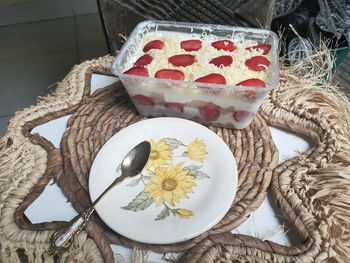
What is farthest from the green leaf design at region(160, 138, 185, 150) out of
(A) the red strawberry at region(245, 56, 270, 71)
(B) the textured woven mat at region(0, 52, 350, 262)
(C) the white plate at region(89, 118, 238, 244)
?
(A) the red strawberry at region(245, 56, 270, 71)

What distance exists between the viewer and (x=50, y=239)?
1.71 feet

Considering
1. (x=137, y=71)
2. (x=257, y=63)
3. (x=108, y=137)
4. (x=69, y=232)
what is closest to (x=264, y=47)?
(x=257, y=63)

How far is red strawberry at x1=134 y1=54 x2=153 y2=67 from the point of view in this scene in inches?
27.4

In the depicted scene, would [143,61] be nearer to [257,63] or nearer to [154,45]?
[154,45]

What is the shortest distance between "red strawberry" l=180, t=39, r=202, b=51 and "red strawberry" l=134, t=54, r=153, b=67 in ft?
0.28

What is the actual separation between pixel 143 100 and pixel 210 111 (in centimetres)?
14

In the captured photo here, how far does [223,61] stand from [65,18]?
5.35ft

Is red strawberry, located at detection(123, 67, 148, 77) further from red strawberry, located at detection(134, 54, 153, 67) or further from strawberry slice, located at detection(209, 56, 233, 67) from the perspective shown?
strawberry slice, located at detection(209, 56, 233, 67)

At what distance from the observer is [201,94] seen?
632mm

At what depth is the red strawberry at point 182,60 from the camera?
69cm

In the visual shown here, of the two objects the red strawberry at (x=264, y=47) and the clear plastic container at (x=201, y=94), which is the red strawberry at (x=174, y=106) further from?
the red strawberry at (x=264, y=47)

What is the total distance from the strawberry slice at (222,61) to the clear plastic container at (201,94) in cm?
8

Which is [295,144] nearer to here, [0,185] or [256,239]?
[256,239]

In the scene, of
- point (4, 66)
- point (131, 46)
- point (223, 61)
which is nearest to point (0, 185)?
point (131, 46)
